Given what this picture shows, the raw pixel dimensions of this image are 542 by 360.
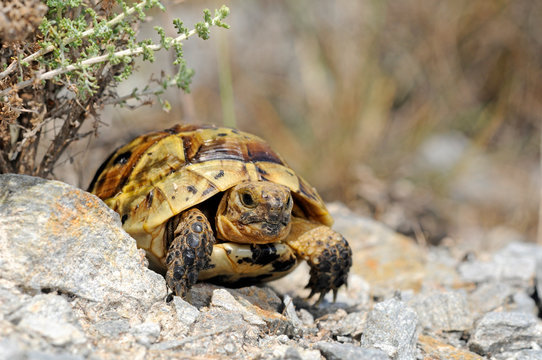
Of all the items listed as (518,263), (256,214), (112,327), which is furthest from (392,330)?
(518,263)

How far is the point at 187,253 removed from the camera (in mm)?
2326

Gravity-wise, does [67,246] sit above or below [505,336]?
above

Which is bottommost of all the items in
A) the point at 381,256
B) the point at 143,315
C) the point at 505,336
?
the point at 381,256

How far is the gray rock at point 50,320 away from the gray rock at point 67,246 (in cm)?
13

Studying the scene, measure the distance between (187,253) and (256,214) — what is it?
35 cm

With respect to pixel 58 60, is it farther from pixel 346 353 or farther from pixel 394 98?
pixel 394 98

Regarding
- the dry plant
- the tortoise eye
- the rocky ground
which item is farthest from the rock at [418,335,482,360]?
the dry plant

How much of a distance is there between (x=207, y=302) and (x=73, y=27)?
120 cm

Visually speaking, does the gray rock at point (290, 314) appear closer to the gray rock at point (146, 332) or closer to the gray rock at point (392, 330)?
the gray rock at point (392, 330)

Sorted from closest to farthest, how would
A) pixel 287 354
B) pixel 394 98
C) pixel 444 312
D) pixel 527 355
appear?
1. pixel 287 354
2. pixel 527 355
3. pixel 444 312
4. pixel 394 98

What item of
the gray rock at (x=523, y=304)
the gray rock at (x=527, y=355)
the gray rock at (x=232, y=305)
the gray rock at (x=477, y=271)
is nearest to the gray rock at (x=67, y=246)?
the gray rock at (x=232, y=305)

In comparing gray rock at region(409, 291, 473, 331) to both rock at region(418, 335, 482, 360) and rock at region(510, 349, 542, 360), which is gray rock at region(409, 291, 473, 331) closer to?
rock at region(418, 335, 482, 360)

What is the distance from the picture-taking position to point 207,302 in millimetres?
2447

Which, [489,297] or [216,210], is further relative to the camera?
[489,297]
